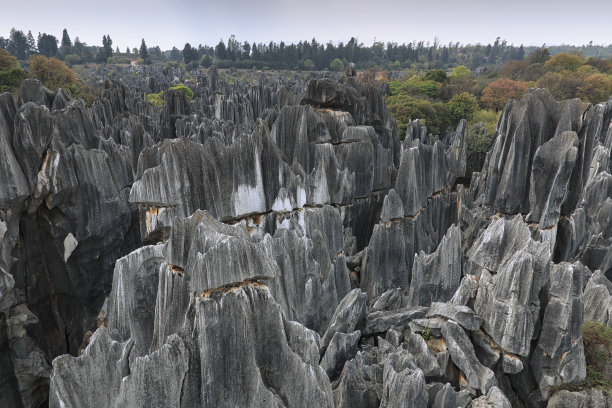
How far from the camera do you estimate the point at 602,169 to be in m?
20.1

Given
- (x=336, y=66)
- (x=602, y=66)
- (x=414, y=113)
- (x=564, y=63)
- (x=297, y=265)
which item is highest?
(x=336, y=66)

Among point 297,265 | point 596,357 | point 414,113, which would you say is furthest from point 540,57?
point 297,265

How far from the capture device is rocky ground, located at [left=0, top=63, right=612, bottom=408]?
705 centimetres

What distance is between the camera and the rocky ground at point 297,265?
23.1ft

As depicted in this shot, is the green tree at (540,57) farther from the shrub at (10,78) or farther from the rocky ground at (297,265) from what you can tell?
the shrub at (10,78)

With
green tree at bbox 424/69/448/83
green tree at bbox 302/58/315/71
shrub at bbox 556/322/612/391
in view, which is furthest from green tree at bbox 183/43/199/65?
shrub at bbox 556/322/612/391

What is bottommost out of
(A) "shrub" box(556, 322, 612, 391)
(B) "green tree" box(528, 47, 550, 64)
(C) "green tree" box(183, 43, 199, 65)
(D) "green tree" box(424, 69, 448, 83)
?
(A) "shrub" box(556, 322, 612, 391)

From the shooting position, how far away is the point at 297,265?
12.3 meters

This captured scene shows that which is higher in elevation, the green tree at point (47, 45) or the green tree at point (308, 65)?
the green tree at point (47, 45)

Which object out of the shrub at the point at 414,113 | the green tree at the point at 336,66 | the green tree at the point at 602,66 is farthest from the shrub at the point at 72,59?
the green tree at the point at 602,66

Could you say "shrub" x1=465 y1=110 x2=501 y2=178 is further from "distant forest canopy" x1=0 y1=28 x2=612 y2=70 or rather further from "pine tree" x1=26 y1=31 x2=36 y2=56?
"pine tree" x1=26 y1=31 x2=36 y2=56

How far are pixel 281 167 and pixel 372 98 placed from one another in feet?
46.6

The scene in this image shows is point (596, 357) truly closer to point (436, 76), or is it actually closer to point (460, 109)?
point (460, 109)

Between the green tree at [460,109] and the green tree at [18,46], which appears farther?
the green tree at [18,46]
